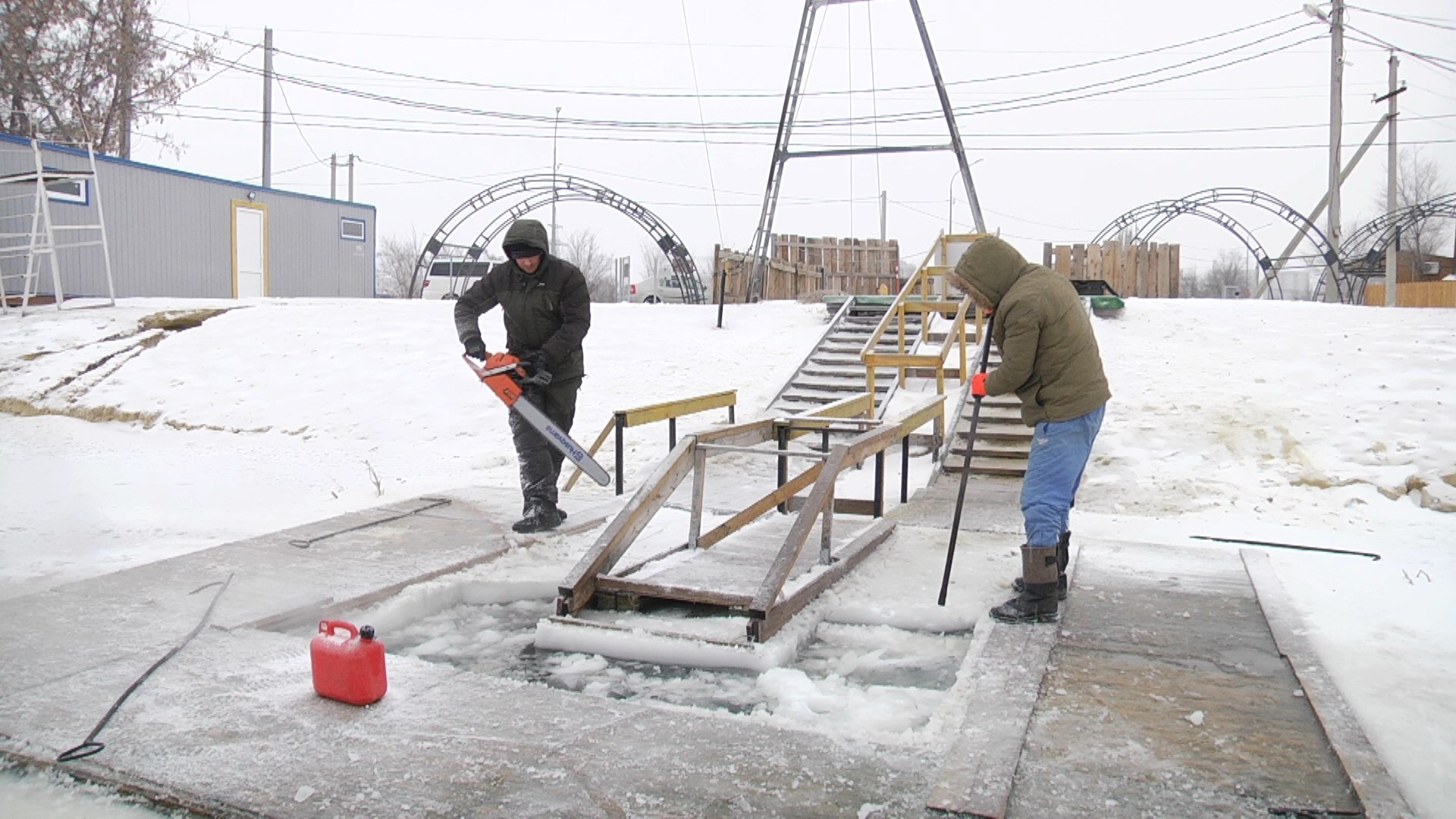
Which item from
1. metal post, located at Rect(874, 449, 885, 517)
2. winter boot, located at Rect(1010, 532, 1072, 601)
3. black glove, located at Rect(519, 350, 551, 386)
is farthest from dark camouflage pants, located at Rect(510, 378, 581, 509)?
winter boot, located at Rect(1010, 532, 1072, 601)

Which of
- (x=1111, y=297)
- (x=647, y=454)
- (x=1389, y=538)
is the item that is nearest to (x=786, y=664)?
(x=1389, y=538)

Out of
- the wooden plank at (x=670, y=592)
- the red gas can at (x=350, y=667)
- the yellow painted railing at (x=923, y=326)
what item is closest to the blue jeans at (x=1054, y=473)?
the wooden plank at (x=670, y=592)

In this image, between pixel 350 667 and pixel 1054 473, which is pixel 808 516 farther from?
pixel 350 667

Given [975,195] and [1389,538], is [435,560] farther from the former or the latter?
[975,195]

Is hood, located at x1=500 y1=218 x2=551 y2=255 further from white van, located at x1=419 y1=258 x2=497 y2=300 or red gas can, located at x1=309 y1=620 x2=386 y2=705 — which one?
white van, located at x1=419 y1=258 x2=497 y2=300

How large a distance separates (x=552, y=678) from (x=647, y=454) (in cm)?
604

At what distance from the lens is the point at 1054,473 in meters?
4.56

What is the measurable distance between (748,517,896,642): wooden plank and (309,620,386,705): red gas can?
4.83ft

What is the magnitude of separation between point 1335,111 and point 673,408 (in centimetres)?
2149

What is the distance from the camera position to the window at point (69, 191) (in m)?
18.0

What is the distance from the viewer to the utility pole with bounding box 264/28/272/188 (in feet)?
94.5

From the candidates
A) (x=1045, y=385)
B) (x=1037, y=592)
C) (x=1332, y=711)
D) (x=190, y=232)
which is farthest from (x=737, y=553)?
(x=190, y=232)

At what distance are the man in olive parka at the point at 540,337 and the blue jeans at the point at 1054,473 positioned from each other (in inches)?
111

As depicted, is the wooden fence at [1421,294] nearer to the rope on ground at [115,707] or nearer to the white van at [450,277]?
the white van at [450,277]
